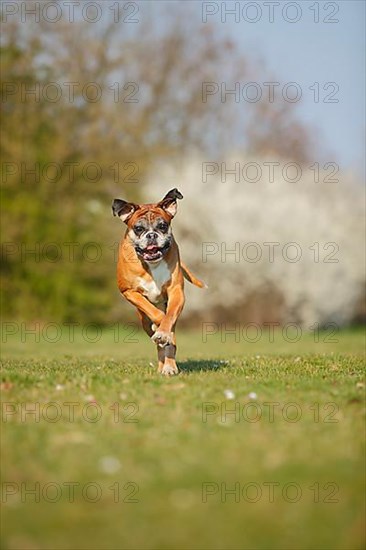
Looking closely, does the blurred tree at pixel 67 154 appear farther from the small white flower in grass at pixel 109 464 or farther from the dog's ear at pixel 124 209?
the small white flower in grass at pixel 109 464

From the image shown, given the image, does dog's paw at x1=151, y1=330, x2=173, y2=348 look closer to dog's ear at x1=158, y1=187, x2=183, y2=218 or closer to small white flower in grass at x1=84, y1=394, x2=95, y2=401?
dog's ear at x1=158, y1=187, x2=183, y2=218

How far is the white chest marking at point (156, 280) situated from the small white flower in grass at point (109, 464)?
4476 mm

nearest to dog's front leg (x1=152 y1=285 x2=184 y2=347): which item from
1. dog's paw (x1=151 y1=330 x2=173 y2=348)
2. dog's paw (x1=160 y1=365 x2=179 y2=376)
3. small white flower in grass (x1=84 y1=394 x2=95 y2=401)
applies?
dog's paw (x1=151 y1=330 x2=173 y2=348)

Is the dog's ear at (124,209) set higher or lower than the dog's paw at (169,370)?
higher

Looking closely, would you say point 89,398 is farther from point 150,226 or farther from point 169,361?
point 150,226

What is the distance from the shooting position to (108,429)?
646 cm

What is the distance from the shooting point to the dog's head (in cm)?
998

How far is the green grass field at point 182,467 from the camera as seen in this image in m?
4.89

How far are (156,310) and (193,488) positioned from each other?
4663 millimetres

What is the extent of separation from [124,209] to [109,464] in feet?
17.2

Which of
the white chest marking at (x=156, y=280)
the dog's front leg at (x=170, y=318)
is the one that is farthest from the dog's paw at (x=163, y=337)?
the white chest marking at (x=156, y=280)

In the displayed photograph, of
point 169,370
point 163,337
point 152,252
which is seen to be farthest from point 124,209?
point 169,370

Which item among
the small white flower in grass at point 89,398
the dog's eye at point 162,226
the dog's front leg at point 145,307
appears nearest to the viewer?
the small white flower in grass at point 89,398

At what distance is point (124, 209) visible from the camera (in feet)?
34.7
